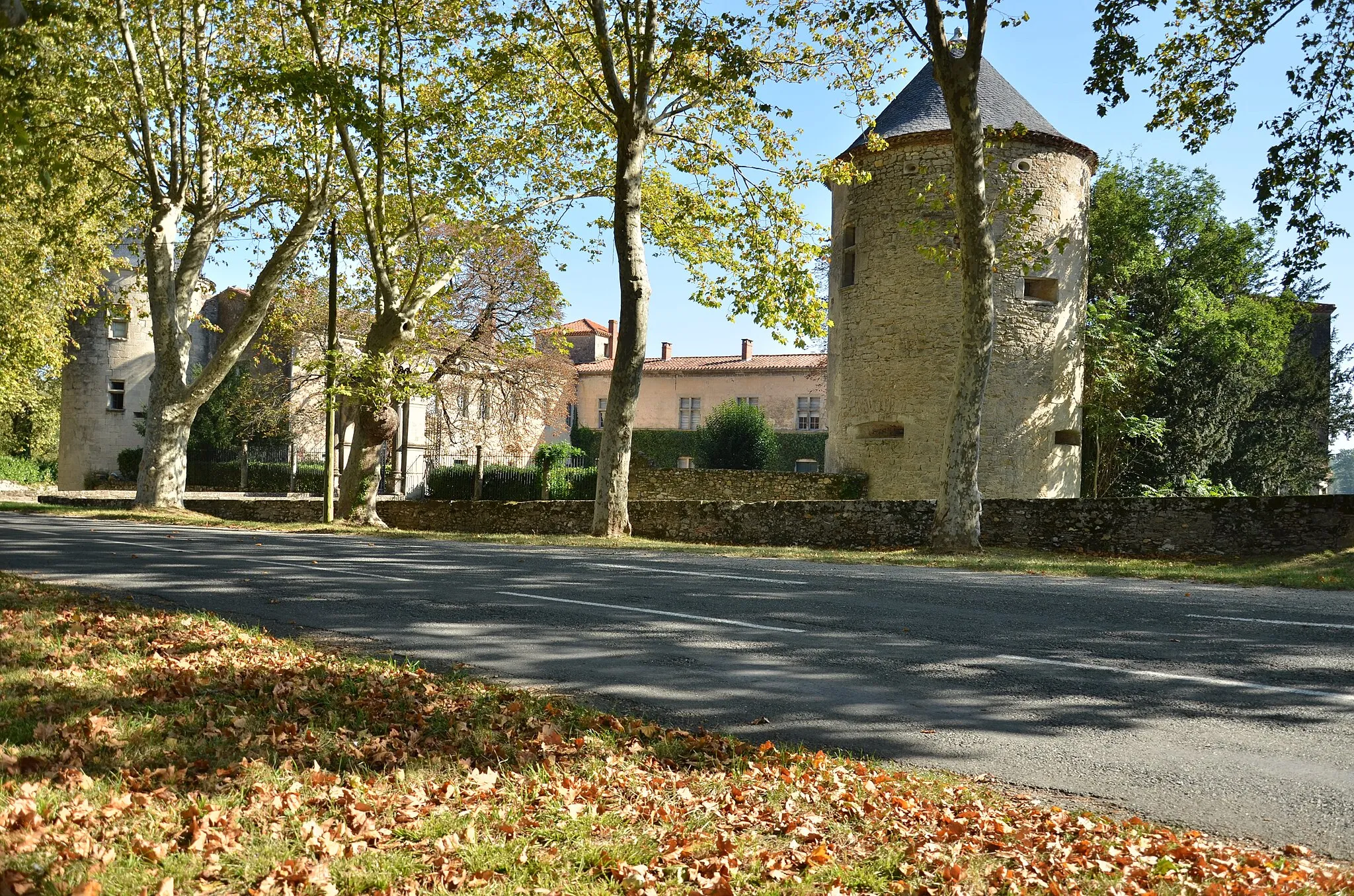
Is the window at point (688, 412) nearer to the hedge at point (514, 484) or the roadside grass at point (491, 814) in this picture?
the hedge at point (514, 484)

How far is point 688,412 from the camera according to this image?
197 ft

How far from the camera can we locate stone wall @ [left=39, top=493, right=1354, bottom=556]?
1501cm

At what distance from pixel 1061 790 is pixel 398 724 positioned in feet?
9.71

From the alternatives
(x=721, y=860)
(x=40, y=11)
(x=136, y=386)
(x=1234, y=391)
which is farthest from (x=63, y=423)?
(x=721, y=860)

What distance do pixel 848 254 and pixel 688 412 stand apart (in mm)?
33662

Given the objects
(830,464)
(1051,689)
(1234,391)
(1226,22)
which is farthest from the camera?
(1234,391)

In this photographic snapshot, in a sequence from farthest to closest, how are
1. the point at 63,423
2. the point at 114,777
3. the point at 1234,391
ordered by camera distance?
1. the point at 63,423
2. the point at 1234,391
3. the point at 114,777

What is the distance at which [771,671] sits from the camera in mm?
6059

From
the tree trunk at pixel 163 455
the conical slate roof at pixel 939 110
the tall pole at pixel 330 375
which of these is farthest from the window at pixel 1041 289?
the tree trunk at pixel 163 455

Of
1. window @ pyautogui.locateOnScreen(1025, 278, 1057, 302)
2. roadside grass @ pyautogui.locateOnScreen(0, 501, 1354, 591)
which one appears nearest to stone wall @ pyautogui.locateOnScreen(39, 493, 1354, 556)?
roadside grass @ pyautogui.locateOnScreen(0, 501, 1354, 591)

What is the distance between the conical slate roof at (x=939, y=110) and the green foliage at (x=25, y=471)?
4194 centimetres

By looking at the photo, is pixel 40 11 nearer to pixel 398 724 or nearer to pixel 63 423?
pixel 398 724

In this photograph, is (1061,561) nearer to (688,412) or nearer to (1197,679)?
(1197,679)

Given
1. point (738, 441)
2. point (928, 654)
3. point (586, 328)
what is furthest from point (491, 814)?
point (586, 328)
